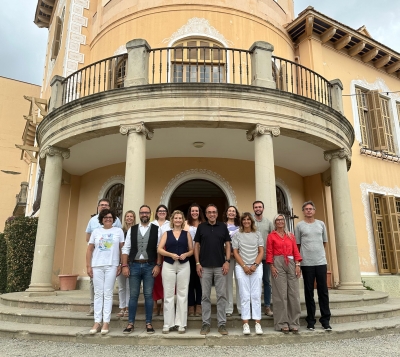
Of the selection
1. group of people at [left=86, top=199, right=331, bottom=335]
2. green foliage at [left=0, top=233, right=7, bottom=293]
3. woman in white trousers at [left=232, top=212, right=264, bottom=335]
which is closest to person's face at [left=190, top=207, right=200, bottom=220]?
group of people at [left=86, top=199, right=331, bottom=335]

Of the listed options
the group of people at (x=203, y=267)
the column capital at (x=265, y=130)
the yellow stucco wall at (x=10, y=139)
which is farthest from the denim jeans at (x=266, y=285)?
the yellow stucco wall at (x=10, y=139)

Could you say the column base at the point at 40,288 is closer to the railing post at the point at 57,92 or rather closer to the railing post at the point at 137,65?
the railing post at the point at 57,92

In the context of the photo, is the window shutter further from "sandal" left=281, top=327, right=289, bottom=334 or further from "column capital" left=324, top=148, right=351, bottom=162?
Result: "sandal" left=281, top=327, right=289, bottom=334

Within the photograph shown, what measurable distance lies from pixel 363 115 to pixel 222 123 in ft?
26.9

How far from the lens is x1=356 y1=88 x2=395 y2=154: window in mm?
13086

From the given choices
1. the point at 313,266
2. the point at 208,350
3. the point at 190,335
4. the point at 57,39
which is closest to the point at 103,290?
the point at 190,335

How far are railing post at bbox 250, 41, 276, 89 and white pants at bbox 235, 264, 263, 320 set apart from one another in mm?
4387

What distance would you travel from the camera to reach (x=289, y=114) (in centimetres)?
796

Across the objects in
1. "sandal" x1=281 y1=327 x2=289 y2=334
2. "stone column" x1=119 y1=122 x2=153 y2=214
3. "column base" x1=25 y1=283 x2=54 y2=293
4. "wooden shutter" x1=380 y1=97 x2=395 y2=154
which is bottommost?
"sandal" x1=281 y1=327 x2=289 y2=334

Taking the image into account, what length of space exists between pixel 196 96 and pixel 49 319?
193 inches

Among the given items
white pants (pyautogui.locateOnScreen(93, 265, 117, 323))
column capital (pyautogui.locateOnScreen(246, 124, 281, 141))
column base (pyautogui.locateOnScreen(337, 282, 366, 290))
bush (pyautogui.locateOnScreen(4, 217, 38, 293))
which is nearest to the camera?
white pants (pyautogui.locateOnScreen(93, 265, 117, 323))

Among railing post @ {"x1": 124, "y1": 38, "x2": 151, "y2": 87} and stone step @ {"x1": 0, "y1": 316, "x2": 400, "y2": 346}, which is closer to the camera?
stone step @ {"x1": 0, "y1": 316, "x2": 400, "y2": 346}

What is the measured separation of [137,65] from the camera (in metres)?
7.87

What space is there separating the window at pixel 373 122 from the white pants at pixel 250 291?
32.1ft
